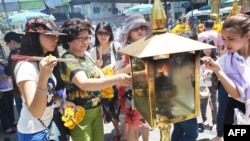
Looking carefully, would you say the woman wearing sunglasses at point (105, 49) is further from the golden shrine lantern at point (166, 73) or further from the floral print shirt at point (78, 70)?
the golden shrine lantern at point (166, 73)

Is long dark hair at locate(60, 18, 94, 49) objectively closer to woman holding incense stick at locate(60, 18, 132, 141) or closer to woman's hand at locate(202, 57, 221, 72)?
woman holding incense stick at locate(60, 18, 132, 141)

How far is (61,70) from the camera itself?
192cm

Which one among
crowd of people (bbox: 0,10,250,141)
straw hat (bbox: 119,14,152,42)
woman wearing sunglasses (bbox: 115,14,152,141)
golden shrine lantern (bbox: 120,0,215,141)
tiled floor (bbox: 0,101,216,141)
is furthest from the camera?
tiled floor (bbox: 0,101,216,141)

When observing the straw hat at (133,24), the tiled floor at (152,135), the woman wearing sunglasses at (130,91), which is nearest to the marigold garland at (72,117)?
the woman wearing sunglasses at (130,91)

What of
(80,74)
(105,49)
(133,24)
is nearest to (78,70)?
(80,74)

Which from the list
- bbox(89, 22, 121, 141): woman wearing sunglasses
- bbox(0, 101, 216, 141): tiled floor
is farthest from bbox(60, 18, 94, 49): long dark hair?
bbox(0, 101, 216, 141): tiled floor

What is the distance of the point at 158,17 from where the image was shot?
3.38 feet

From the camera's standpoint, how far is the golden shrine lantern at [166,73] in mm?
977

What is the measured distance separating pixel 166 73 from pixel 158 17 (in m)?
0.24

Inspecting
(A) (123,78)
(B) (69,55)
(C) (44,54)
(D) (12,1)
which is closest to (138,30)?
(B) (69,55)

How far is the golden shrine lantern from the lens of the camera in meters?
0.98

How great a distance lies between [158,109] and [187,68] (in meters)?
0.22

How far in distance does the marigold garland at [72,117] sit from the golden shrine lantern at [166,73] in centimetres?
92

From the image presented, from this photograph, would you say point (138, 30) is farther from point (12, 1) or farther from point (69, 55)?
point (12, 1)
